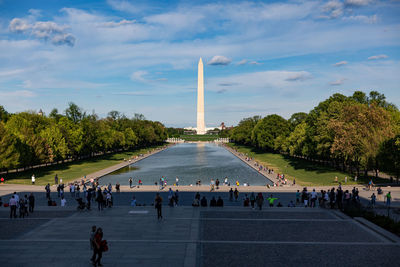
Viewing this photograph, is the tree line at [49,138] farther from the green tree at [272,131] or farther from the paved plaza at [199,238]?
the green tree at [272,131]

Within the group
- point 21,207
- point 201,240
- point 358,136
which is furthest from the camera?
point 358,136

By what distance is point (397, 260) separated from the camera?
13.6 meters

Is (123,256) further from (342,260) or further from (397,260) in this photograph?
(397,260)

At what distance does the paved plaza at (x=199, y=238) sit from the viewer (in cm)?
1359

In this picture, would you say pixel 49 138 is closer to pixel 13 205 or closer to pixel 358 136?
pixel 13 205

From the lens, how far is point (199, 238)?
1652 centimetres

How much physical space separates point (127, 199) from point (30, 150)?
97.4 ft

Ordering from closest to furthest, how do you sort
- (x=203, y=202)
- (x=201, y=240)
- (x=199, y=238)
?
1. (x=201, y=240)
2. (x=199, y=238)
3. (x=203, y=202)

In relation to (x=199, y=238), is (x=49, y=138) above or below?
above

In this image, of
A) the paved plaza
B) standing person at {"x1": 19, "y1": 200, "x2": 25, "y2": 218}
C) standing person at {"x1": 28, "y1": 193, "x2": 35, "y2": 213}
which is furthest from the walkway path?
standing person at {"x1": 28, "y1": 193, "x2": 35, "y2": 213}

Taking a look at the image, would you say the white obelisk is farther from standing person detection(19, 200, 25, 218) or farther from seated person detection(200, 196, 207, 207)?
standing person detection(19, 200, 25, 218)

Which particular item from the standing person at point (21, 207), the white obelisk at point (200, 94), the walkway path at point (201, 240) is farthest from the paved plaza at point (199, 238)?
the white obelisk at point (200, 94)

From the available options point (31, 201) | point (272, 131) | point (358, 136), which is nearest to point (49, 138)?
point (31, 201)

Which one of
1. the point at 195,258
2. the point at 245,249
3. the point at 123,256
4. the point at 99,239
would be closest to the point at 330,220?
the point at 245,249
